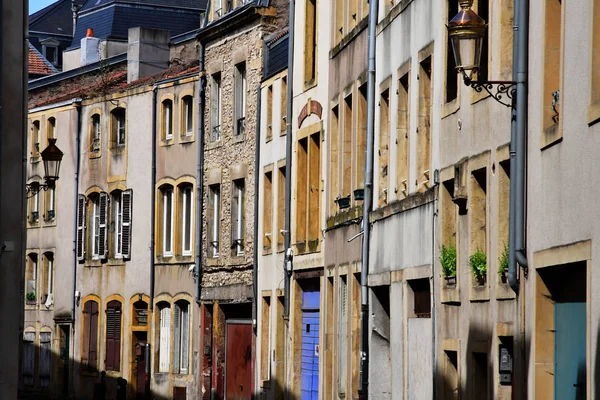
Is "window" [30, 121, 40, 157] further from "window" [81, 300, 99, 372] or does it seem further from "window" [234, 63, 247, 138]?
"window" [234, 63, 247, 138]

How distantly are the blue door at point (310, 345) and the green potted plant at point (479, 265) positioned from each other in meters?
11.2

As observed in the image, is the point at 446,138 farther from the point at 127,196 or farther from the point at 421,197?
the point at 127,196

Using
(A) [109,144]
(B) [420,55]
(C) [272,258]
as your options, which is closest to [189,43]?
(A) [109,144]

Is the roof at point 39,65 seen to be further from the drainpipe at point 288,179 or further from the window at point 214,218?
the drainpipe at point 288,179

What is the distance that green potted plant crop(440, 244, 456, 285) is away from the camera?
62.5 feet

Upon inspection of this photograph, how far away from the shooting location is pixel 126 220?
40.1 m

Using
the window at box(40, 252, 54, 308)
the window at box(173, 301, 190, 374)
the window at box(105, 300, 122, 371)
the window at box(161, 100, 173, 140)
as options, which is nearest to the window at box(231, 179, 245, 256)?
the window at box(173, 301, 190, 374)

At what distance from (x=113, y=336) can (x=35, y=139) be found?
831 centimetres

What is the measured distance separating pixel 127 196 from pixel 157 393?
5.62 meters

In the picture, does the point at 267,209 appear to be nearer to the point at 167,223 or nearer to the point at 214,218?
the point at 214,218

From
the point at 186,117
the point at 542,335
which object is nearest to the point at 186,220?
the point at 186,117

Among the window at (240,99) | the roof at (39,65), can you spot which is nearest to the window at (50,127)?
the window at (240,99)

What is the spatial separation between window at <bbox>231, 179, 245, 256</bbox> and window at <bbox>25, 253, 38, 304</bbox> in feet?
40.6

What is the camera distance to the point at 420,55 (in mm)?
21359
